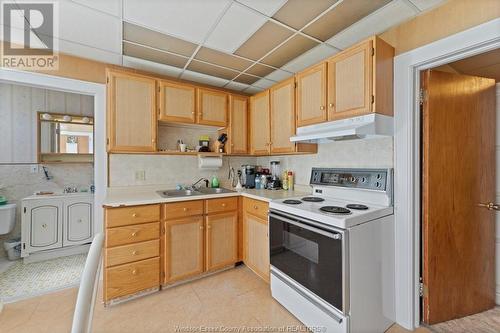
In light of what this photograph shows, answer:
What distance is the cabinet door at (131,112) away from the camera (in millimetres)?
2049

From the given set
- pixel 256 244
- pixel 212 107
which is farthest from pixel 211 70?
pixel 256 244

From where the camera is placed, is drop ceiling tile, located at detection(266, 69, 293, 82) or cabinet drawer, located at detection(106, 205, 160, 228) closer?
cabinet drawer, located at detection(106, 205, 160, 228)

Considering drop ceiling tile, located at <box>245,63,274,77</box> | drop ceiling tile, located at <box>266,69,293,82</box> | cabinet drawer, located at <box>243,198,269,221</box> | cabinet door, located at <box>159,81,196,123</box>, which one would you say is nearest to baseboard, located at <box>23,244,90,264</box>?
cabinet door, located at <box>159,81,196,123</box>

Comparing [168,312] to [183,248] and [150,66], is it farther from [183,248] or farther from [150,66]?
[150,66]

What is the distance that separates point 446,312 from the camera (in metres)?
1.64

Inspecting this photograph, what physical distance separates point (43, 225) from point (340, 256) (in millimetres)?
3531

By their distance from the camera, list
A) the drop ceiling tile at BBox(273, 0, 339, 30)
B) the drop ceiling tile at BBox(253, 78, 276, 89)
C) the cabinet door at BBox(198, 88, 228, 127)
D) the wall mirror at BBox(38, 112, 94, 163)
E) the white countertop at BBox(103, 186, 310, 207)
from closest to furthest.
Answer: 1. the drop ceiling tile at BBox(273, 0, 339, 30)
2. the white countertop at BBox(103, 186, 310, 207)
3. the cabinet door at BBox(198, 88, 228, 127)
4. the drop ceiling tile at BBox(253, 78, 276, 89)
5. the wall mirror at BBox(38, 112, 94, 163)

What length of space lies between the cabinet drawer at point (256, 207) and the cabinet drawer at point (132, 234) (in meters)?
0.92

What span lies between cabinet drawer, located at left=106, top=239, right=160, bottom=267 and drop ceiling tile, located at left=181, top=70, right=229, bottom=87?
1.93 metres

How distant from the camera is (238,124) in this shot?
276 cm

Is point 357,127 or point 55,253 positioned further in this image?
point 55,253

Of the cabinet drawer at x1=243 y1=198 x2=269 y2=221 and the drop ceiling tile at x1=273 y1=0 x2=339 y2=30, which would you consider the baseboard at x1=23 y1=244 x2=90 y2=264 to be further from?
the drop ceiling tile at x1=273 y1=0 x2=339 y2=30

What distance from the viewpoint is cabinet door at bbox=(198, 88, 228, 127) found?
2.48 metres

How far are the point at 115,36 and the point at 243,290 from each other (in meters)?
2.58
